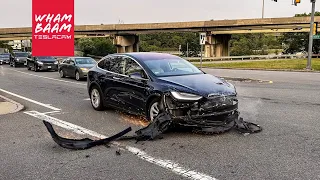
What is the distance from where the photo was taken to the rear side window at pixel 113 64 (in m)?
8.42

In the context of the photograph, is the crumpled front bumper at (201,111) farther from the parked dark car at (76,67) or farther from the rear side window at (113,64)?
the parked dark car at (76,67)

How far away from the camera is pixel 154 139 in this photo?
6.21m

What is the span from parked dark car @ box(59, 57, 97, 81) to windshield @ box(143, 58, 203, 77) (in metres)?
12.2

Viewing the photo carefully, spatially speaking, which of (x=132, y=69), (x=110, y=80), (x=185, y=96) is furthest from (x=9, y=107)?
(x=185, y=96)

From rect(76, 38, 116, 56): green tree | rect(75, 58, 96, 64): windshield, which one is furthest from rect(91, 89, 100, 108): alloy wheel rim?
rect(76, 38, 116, 56): green tree

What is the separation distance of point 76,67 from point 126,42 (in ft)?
148

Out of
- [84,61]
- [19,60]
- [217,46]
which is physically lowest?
[19,60]

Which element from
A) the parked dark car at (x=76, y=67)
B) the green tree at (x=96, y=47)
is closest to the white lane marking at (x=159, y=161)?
the parked dark car at (x=76, y=67)

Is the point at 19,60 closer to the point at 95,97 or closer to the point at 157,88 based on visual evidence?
the point at 95,97

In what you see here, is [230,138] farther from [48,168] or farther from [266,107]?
[266,107]

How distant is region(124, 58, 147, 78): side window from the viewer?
7.54m

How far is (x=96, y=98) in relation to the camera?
9.34 meters

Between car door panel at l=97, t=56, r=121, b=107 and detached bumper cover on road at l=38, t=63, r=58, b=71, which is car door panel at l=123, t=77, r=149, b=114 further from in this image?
detached bumper cover on road at l=38, t=63, r=58, b=71

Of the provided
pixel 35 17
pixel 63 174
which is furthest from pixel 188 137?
pixel 35 17
